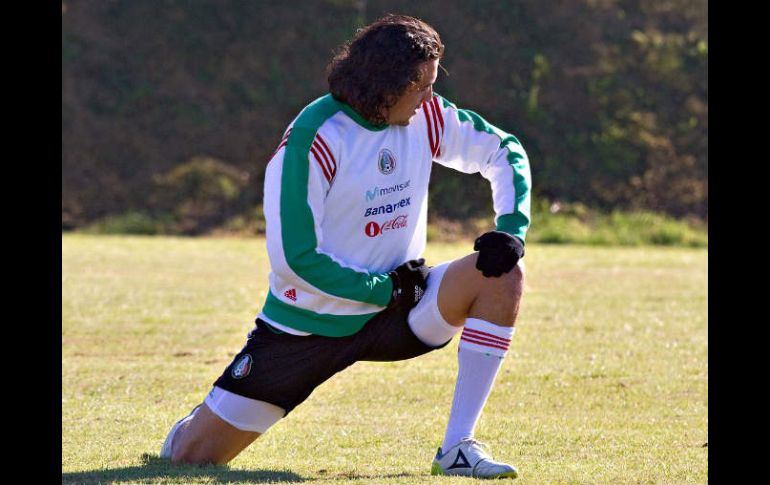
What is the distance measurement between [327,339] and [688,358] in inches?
186

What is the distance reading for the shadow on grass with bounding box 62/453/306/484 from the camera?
205 inches

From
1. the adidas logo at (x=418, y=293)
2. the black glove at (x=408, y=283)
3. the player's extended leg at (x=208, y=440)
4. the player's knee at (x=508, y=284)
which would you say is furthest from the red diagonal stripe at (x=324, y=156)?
the player's extended leg at (x=208, y=440)

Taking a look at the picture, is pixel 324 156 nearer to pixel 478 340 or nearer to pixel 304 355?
pixel 304 355

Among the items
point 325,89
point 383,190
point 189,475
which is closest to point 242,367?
point 189,475

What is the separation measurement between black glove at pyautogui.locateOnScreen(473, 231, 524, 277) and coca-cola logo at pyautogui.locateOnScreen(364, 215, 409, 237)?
44 cm

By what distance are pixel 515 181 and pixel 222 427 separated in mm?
1672

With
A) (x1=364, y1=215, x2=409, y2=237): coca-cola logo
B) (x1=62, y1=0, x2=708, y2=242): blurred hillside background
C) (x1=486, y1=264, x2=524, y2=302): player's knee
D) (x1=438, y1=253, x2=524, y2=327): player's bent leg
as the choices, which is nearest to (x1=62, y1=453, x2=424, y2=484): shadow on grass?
(x1=438, y1=253, x2=524, y2=327): player's bent leg

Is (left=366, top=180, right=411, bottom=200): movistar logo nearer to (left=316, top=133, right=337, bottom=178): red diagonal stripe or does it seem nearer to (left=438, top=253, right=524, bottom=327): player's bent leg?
(left=316, top=133, right=337, bottom=178): red diagonal stripe

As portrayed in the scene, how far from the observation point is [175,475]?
5383 mm

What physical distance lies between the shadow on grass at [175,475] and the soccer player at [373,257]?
0.16m

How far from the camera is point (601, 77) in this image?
27000 millimetres

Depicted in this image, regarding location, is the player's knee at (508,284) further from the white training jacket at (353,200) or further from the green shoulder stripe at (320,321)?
the green shoulder stripe at (320,321)

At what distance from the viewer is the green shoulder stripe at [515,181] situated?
5473mm
